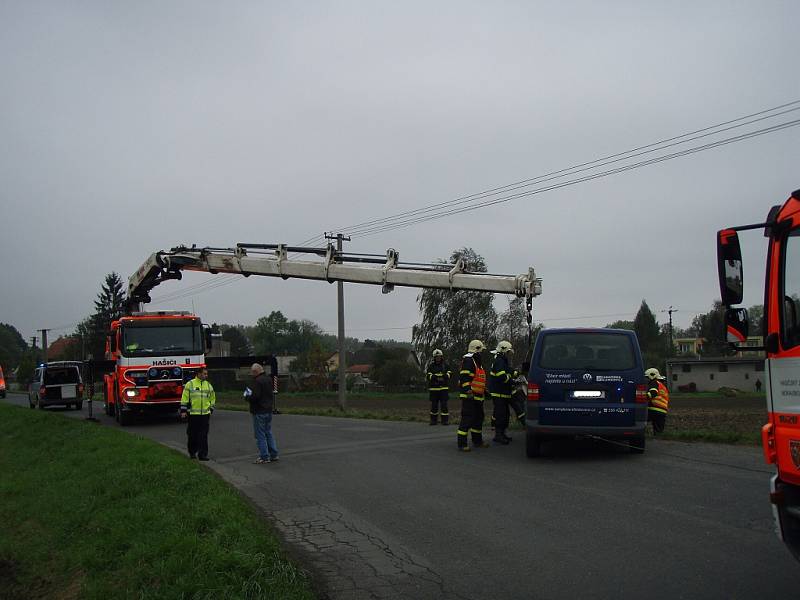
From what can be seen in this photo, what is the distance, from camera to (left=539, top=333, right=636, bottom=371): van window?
1129 cm

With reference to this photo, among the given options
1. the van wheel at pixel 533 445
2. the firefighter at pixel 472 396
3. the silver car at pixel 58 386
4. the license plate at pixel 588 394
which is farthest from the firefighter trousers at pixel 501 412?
the silver car at pixel 58 386

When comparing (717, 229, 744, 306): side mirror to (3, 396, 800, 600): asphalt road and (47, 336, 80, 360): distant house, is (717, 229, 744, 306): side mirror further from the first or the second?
(47, 336, 80, 360): distant house

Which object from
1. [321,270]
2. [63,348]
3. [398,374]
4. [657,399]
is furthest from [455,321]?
[63,348]

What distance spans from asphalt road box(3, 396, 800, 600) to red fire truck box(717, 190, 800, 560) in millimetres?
850

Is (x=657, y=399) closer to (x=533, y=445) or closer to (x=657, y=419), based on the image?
(x=657, y=419)

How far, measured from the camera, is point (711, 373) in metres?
65.9

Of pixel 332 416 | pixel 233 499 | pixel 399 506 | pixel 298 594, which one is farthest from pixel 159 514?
pixel 332 416

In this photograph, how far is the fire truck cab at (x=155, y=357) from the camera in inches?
819

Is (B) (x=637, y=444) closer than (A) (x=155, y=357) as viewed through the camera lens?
Yes

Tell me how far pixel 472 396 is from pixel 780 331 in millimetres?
8056

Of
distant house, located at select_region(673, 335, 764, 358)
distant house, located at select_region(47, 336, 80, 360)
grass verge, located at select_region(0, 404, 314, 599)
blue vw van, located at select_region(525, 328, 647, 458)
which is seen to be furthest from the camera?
distant house, located at select_region(47, 336, 80, 360)

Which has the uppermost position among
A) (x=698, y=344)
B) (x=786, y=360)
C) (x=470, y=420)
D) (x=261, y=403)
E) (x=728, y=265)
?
(x=698, y=344)

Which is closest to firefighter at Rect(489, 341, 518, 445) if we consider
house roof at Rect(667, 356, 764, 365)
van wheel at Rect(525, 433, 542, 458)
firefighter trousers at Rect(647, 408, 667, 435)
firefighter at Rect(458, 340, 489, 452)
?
firefighter at Rect(458, 340, 489, 452)

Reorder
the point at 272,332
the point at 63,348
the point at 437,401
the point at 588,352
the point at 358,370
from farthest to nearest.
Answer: the point at 272,332 → the point at 358,370 → the point at 63,348 → the point at 437,401 → the point at 588,352
